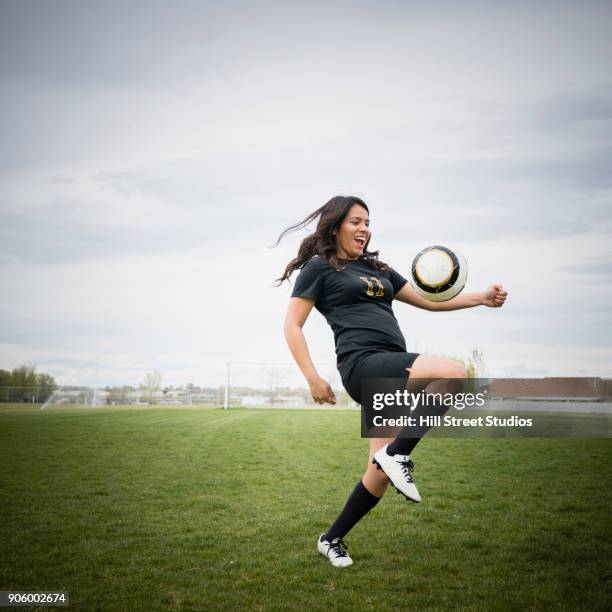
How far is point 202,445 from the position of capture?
50.2ft

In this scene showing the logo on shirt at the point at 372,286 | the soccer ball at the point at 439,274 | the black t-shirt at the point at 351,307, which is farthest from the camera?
the soccer ball at the point at 439,274

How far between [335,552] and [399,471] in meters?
1.28

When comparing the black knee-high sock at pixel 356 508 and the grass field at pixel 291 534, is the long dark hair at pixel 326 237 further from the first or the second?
the grass field at pixel 291 534

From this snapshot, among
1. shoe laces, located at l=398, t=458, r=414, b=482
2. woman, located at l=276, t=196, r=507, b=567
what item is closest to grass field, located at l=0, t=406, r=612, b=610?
woman, located at l=276, t=196, r=507, b=567

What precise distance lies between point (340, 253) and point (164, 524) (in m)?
3.83

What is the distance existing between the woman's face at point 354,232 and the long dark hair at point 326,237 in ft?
0.13

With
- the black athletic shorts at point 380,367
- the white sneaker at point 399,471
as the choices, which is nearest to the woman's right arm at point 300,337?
the black athletic shorts at point 380,367

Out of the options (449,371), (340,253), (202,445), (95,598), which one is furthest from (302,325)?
(202,445)

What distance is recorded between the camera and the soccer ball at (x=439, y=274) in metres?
4.80

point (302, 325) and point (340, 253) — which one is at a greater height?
point (340, 253)

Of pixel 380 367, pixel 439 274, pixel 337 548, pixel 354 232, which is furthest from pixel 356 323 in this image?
pixel 337 548

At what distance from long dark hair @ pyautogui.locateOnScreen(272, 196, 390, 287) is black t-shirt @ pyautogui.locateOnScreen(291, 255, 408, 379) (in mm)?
99

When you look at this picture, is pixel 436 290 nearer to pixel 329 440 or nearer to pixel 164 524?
pixel 164 524

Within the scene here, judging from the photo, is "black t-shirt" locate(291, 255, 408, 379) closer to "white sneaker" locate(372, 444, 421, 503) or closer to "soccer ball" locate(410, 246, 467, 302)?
"soccer ball" locate(410, 246, 467, 302)
